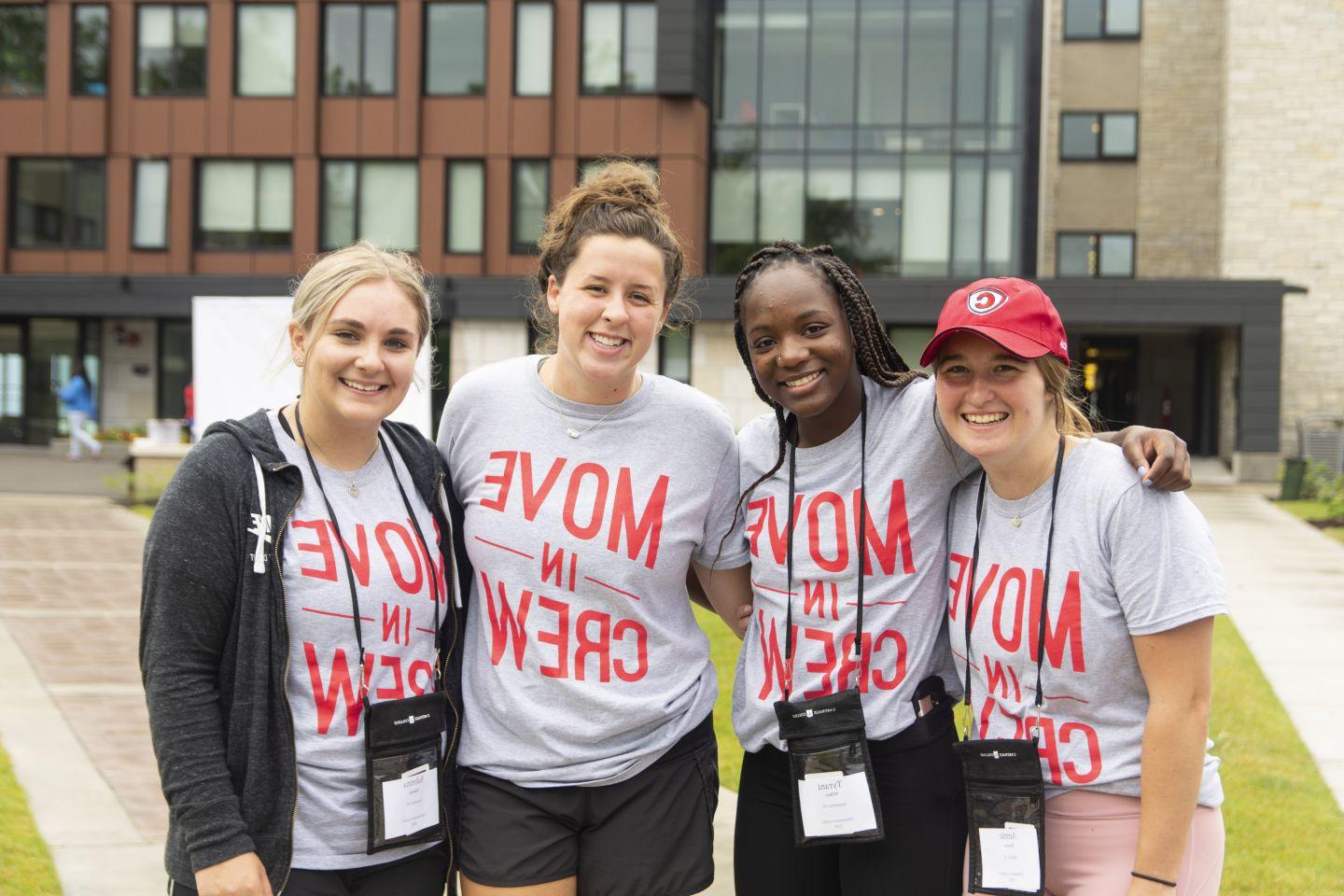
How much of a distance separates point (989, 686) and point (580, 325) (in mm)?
1282

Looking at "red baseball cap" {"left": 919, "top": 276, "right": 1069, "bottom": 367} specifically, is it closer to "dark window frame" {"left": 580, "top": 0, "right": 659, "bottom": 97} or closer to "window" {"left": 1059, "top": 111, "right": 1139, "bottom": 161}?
"dark window frame" {"left": 580, "top": 0, "right": 659, "bottom": 97}

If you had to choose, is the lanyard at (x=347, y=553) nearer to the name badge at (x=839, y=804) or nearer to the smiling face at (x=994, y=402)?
the name badge at (x=839, y=804)

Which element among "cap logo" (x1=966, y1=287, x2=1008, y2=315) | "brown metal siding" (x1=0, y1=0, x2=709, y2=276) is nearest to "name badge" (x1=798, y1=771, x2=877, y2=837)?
"cap logo" (x1=966, y1=287, x2=1008, y2=315)

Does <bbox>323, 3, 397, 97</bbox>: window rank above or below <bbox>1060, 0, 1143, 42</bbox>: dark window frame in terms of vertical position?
below

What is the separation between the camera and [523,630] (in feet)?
9.66

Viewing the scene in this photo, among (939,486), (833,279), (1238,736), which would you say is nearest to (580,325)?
(833,279)

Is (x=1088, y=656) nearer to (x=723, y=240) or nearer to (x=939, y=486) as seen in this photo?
(x=939, y=486)

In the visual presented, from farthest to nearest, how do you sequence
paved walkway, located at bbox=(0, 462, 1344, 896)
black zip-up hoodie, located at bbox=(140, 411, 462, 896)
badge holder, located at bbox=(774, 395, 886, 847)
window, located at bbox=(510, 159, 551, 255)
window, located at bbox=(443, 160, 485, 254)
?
window, located at bbox=(443, 160, 485, 254)
window, located at bbox=(510, 159, 551, 255)
paved walkway, located at bbox=(0, 462, 1344, 896)
badge holder, located at bbox=(774, 395, 886, 847)
black zip-up hoodie, located at bbox=(140, 411, 462, 896)

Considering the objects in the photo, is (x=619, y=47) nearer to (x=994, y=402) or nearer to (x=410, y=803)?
(x=994, y=402)

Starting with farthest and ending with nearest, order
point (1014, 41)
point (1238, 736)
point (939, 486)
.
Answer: point (1014, 41) < point (1238, 736) < point (939, 486)

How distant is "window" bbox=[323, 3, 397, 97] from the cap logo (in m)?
28.2

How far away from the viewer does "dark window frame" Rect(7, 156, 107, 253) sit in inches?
1168

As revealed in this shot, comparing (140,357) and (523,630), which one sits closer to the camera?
(523,630)

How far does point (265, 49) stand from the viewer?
2898 cm
